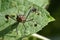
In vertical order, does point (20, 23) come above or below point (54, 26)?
below

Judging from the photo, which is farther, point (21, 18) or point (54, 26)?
point (54, 26)

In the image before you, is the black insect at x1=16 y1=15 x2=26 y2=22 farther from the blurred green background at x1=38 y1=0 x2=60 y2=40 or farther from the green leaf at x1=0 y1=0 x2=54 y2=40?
the blurred green background at x1=38 y1=0 x2=60 y2=40

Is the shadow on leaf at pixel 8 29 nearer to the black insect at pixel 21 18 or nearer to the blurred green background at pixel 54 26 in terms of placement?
the black insect at pixel 21 18

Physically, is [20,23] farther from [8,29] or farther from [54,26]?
[54,26]

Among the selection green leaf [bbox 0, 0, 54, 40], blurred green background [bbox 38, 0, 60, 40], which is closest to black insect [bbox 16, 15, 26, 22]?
green leaf [bbox 0, 0, 54, 40]

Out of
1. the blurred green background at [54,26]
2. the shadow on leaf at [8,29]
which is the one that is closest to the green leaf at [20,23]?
the shadow on leaf at [8,29]

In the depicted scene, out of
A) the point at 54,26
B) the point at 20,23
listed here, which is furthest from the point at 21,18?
the point at 54,26
